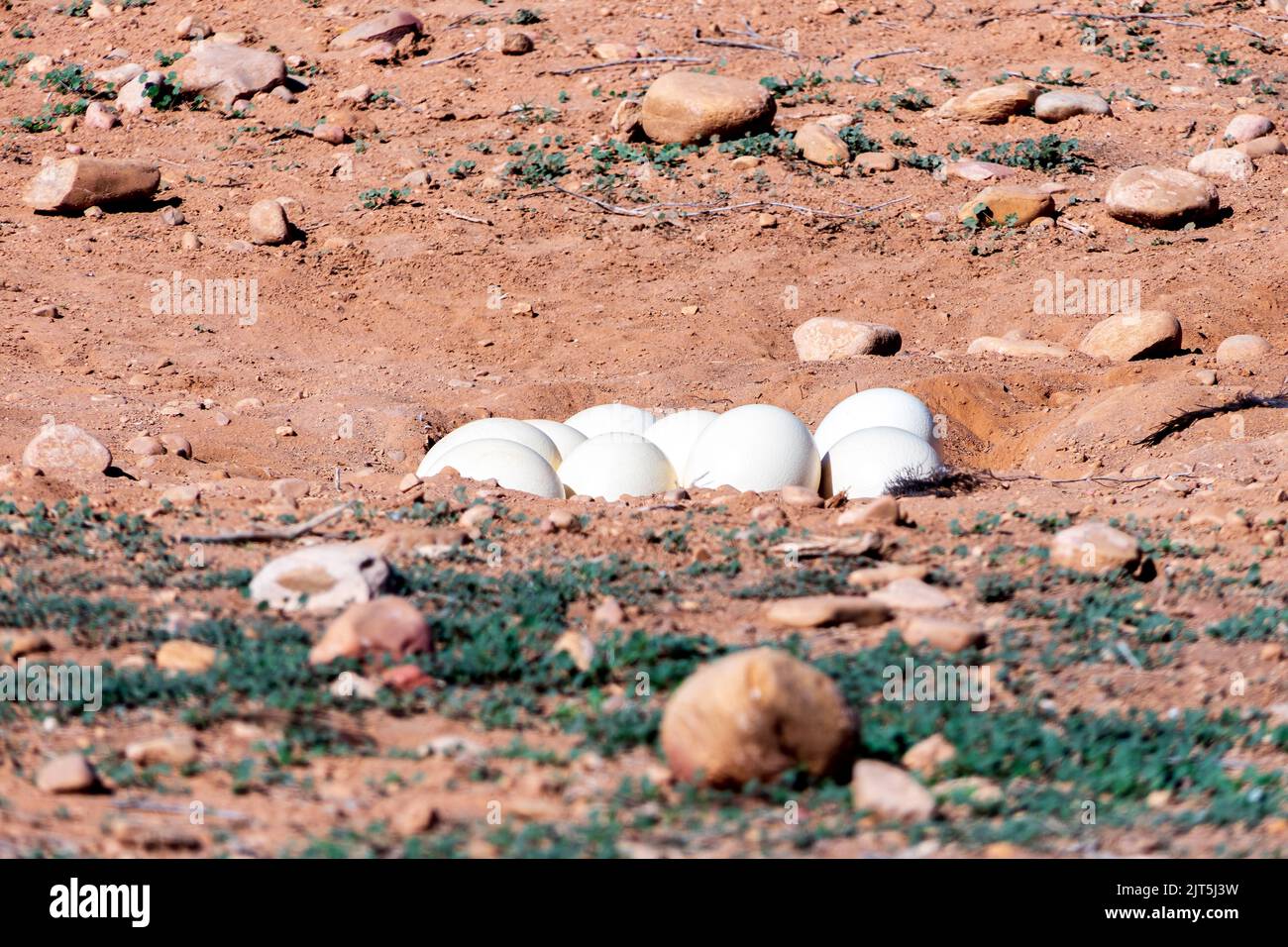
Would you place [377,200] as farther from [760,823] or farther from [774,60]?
[760,823]

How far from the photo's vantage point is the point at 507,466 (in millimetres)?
6879

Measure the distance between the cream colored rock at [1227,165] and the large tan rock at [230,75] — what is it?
30.1 ft

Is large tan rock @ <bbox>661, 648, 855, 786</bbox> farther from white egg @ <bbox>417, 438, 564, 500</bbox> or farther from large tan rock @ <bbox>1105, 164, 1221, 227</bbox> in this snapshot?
large tan rock @ <bbox>1105, 164, 1221, 227</bbox>

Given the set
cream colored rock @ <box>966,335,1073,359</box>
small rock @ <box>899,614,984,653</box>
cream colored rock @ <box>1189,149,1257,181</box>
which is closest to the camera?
small rock @ <box>899,614,984,653</box>

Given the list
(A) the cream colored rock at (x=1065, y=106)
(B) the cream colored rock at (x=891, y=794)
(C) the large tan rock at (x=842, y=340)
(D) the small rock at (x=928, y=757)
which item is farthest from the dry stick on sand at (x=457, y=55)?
(B) the cream colored rock at (x=891, y=794)

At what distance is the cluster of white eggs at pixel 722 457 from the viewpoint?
6.78 metres

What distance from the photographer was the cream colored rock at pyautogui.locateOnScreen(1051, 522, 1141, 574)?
5.62m

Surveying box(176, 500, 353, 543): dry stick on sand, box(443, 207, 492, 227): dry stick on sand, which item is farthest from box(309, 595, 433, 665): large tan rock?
box(443, 207, 492, 227): dry stick on sand

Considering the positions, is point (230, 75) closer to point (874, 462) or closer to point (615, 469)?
point (615, 469)

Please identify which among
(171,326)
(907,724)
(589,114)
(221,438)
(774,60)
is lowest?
(907,724)

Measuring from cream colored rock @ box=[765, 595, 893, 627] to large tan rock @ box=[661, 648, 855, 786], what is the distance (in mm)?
1230

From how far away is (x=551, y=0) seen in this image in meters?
15.8
